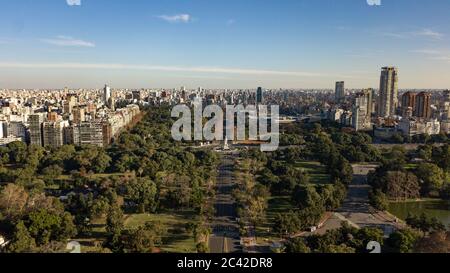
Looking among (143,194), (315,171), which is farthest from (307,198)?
(315,171)

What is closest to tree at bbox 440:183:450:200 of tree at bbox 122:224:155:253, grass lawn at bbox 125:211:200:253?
grass lawn at bbox 125:211:200:253

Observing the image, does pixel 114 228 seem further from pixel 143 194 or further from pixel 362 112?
pixel 362 112

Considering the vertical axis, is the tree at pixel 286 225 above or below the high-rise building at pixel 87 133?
below

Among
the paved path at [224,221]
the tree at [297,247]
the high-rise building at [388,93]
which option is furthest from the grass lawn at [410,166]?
the high-rise building at [388,93]

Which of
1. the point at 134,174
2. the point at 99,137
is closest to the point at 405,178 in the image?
the point at 134,174

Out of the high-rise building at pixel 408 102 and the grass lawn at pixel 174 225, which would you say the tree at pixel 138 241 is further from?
the high-rise building at pixel 408 102

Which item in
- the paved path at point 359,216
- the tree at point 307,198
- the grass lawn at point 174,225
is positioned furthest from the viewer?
the tree at point 307,198
